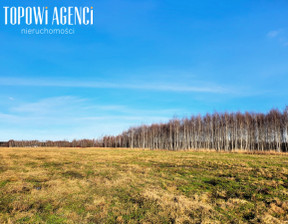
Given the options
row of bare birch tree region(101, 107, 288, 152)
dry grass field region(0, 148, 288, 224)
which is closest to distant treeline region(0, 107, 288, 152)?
row of bare birch tree region(101, 107, 288, 152)

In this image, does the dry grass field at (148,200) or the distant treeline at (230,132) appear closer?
the dry grass field at (148,200)

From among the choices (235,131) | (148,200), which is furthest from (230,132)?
(148,200)

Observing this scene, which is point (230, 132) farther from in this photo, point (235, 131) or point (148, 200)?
point (148, 200)

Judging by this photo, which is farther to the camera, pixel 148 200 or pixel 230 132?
pixel 230 132

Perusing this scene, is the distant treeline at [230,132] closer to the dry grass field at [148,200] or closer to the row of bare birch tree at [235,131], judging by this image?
the row of bare birch tree at [235,131]

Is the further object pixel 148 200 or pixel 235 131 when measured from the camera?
pixel 235 131

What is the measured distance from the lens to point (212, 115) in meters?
61.8

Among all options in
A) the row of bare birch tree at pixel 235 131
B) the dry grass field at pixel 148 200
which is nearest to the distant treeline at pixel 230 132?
the row of bare birch tree at pixel 235 131

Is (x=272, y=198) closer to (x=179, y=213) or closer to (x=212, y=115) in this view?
(x=179, y=213)

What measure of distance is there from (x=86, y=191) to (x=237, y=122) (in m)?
57.7

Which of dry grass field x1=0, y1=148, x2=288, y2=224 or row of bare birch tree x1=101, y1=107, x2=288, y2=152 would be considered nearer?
dry grass field x1=0, y1=148, x2=288, y2=224

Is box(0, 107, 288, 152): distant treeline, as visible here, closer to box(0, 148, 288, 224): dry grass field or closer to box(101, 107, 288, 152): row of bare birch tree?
box(101, 107, 288, 152): row of bare birch tree

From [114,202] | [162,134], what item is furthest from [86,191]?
[162,134]

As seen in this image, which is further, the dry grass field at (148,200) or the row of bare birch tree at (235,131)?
the row of bare birch tree at (235,131)
